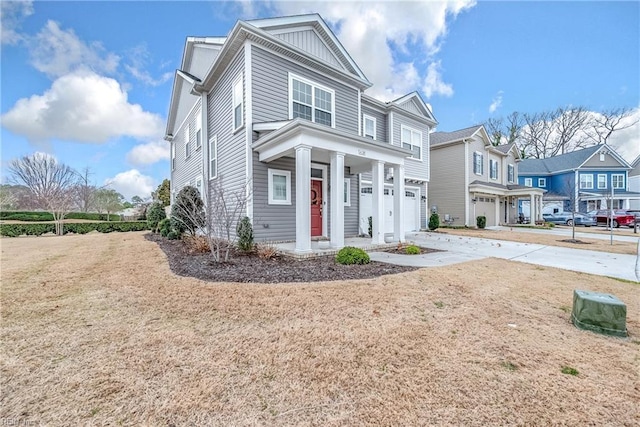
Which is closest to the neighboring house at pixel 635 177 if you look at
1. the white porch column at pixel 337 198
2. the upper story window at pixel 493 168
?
the upper story window at pixel 493 168

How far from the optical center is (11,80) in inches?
434

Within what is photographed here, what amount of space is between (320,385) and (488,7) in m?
14.4

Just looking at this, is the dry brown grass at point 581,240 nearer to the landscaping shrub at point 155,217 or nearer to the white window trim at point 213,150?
the white window trim at point 213,150

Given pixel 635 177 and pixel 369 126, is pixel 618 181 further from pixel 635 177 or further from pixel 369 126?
pixel 369 126

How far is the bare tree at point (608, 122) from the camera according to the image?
36.6 m

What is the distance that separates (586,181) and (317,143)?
37926 millimetres

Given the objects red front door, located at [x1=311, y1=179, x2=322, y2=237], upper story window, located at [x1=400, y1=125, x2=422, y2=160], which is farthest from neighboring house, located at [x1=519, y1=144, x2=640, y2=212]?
red front door, located at [x1=311, y1=179, x2=322, y2=237]

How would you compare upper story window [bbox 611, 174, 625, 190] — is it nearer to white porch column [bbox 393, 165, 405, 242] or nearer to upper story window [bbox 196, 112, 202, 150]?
white porch column [bbox 393, 165, 405, 242]

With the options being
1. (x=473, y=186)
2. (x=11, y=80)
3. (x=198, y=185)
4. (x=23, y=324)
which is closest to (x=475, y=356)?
(x=23, y=324)

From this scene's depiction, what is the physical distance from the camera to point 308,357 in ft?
8.94

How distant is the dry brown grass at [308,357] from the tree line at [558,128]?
41.9 meters

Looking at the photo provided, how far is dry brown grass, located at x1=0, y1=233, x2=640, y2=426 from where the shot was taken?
2.02 m

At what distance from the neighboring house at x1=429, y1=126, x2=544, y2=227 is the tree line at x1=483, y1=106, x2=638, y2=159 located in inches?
737

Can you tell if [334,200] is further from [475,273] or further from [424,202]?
[424,202]
